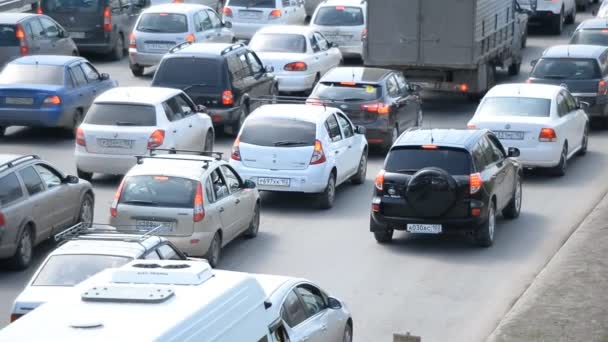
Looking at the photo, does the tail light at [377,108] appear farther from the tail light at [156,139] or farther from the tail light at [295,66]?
the tail light at [295,66]

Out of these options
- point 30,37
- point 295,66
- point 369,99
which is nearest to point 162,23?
point 30,37

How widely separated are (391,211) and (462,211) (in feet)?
3.14

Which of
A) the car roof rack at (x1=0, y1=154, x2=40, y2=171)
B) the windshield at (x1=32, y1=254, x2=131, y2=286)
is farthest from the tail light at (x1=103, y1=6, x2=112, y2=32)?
the windshield at (x1=32, y1=254, x2=131, y2=286)

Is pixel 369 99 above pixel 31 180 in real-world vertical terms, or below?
below

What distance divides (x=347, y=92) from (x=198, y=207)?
28.0 ft

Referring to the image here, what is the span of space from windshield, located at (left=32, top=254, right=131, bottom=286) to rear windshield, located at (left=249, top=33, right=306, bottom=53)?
17.2 meters

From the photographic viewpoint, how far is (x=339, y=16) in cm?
3603

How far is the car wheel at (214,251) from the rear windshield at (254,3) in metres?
20.1

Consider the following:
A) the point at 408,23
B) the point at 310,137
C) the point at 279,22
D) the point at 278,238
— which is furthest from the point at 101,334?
the point at 279,22

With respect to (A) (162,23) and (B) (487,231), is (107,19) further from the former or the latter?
(B) (487,231)

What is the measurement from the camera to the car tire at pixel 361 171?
929 inches

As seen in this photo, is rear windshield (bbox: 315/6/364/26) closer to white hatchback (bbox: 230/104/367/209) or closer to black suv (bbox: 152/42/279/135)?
black suv (bbox: 152/42/279/135)

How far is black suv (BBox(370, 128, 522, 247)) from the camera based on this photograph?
18.9m

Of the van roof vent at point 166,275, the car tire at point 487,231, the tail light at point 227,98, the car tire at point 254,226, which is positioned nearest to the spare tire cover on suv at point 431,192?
the car tire at point 487,231
